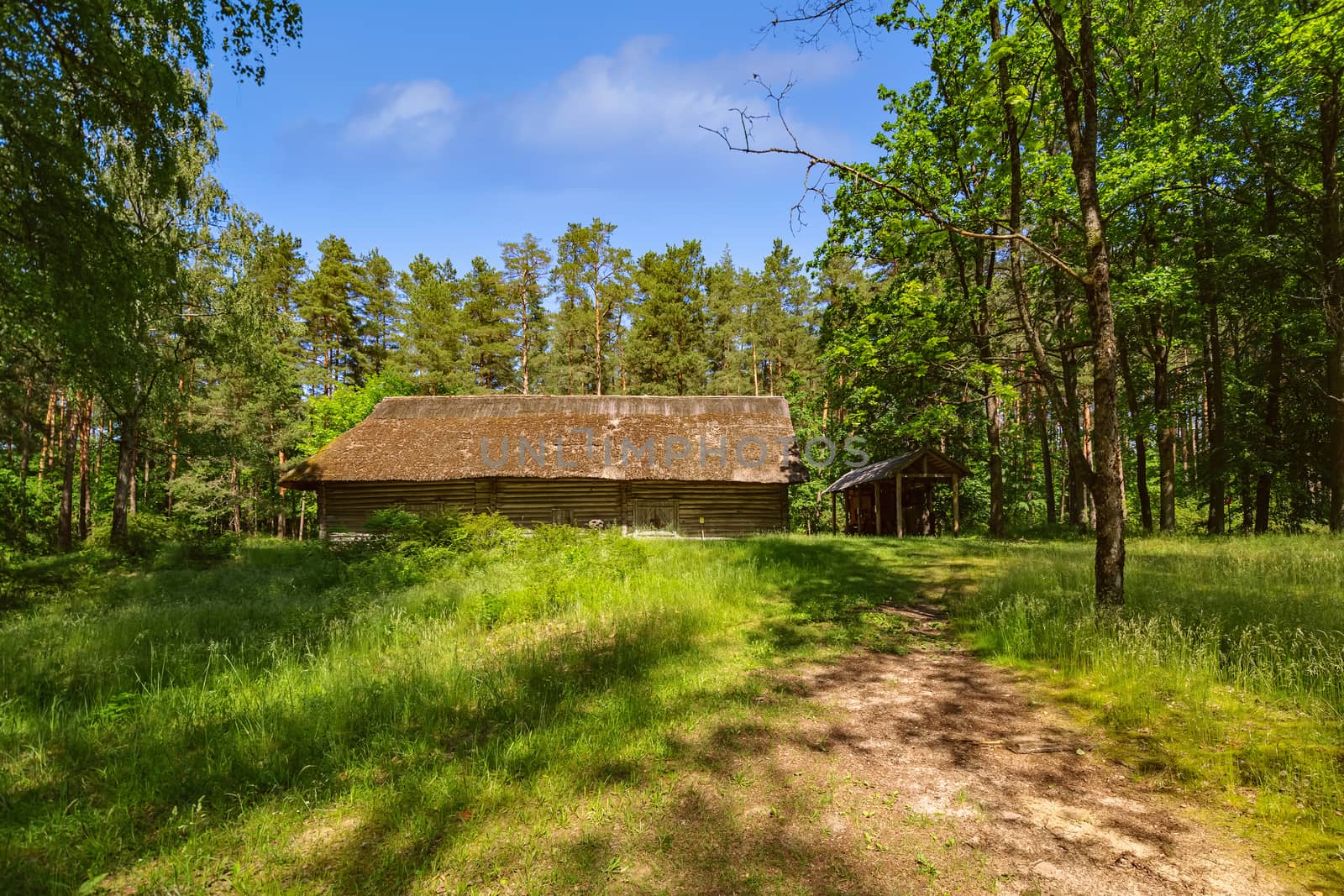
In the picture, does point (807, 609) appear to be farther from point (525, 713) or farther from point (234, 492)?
point (234, 492)

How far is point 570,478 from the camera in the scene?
66.0 feet

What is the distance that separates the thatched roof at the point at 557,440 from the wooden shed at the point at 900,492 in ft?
10.4

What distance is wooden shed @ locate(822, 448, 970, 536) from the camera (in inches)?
744

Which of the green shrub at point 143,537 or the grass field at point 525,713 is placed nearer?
the grass field at point 525,713

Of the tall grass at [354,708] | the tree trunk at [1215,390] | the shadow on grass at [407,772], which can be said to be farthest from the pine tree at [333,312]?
the tree trunk at [1215,390]

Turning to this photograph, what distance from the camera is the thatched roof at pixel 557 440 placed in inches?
797

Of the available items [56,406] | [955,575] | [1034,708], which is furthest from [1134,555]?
[56,406]

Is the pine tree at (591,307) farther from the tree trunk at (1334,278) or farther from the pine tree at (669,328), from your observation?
the tree trunk at (1334,278)

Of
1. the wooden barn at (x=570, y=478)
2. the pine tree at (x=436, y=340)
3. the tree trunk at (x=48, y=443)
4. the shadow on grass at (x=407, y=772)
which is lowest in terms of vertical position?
the shadow on grass at (x=407, y=772)

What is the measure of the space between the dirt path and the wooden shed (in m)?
14.5

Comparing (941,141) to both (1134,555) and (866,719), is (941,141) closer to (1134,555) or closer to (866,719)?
(1134,555)

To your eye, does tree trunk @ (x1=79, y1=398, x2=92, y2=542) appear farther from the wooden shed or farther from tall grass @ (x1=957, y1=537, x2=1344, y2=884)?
tall grass @ (x1=957, y1=537, x2=1344, y2=884)

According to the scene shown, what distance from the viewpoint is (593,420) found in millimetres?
23016

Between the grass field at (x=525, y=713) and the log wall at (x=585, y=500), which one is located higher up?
the log wall at (x=585, y=500)
